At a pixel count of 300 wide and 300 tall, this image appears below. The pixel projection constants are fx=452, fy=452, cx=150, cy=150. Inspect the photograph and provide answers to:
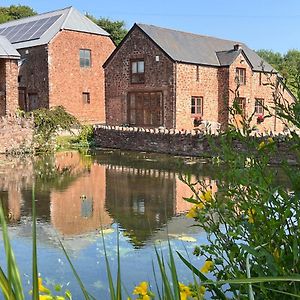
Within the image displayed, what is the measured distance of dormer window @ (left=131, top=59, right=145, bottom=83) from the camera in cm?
2634

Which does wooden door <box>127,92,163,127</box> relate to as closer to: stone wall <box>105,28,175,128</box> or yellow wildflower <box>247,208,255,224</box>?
stone wall <box>105,28,175,128</box>

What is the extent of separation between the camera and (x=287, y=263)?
2145 mm

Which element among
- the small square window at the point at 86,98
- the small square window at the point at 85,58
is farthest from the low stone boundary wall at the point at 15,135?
the small square window at the point at 85,58

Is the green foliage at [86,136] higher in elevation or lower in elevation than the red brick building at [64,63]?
lower

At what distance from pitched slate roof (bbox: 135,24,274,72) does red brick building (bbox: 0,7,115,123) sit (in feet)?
20.4

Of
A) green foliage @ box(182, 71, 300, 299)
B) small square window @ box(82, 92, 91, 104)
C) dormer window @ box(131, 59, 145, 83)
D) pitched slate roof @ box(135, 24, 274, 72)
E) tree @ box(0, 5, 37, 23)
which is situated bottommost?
green foliage @ box(182, 71, 300, 299)

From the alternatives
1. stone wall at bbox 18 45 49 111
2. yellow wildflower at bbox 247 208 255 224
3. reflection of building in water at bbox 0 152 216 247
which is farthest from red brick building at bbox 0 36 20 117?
yellow wildflower at bbox 247 208 255 224

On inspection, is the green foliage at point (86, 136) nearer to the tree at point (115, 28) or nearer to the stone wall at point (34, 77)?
A: the stone wall at point (34, 77)

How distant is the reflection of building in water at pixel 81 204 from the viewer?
805cm

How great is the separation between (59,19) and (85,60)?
10.9 feet

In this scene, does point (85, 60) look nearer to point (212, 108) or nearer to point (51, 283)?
point (212, 108)

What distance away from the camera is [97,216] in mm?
8656

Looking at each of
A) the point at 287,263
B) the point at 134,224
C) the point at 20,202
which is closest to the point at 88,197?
the point at 20,202

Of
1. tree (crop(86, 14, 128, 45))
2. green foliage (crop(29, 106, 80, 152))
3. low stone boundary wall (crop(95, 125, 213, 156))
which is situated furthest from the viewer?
tree (crop(86, 14, 128, 45))
